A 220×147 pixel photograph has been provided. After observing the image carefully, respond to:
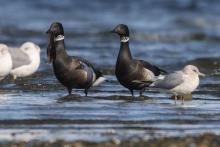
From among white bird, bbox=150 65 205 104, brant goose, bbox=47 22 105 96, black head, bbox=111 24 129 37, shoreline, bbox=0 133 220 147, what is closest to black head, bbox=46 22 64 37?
brant goose, bbox=47 22 105 96

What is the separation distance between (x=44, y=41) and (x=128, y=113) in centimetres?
1378

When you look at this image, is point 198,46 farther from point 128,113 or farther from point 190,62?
point 128,113

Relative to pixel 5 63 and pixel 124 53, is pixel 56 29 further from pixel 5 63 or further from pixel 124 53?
pixel 5 63

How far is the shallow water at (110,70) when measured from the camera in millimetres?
9844

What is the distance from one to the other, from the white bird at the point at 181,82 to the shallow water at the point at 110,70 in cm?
23

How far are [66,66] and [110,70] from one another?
472cm

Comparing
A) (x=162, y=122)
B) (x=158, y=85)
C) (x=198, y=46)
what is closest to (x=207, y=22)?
(x=198, y=46)

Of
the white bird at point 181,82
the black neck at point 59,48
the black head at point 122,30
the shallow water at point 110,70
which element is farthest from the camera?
the black head at point 122,30

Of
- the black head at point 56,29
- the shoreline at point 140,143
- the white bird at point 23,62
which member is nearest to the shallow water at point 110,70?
the white bird at point 23,62

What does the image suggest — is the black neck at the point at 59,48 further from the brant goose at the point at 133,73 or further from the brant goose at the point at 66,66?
the brant goose at the point at 133,73

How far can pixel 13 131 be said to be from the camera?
30.9ft

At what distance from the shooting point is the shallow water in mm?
9844

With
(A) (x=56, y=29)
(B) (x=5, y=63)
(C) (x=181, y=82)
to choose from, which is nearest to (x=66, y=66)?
(A) (x=56, y=29)

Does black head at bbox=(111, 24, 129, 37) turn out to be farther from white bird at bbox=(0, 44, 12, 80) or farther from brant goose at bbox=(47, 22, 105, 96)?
white bird at bbox=(0, 44, 12, 80)
